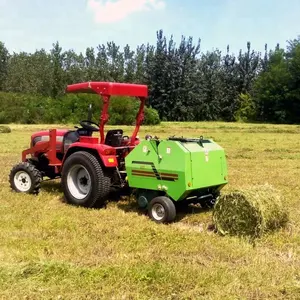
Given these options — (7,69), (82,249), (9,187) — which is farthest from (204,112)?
(82,249)

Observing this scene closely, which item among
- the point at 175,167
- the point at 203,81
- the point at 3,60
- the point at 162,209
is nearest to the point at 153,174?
the point at 175,167

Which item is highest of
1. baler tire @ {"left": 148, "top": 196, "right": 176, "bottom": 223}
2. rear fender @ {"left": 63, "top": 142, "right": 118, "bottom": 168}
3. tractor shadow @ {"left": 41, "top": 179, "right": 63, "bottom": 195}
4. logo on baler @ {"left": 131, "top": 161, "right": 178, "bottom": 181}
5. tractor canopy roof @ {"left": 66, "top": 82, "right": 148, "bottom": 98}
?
tractor canopy roof @ {"left": 66, "top": 82, "right": 148, "bottom": 98}

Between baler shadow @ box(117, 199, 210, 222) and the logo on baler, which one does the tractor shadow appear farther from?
the logo on baler

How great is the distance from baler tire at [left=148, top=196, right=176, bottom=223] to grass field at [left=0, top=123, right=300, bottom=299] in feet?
0.52

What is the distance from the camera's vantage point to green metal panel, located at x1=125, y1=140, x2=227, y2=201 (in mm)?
7238

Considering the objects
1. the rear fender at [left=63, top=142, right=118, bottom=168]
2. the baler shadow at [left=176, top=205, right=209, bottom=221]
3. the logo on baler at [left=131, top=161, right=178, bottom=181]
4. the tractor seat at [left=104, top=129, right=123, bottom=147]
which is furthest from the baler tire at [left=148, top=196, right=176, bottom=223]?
the tractor seat at [left=104, top=129, right=123, bottom=147]

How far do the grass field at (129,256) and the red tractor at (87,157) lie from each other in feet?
1.29

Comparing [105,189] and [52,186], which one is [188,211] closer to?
[105,189]

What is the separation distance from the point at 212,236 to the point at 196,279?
1.78 m

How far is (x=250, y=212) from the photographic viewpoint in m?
6.45

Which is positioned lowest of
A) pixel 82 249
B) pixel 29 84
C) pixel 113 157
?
pixel 82 249

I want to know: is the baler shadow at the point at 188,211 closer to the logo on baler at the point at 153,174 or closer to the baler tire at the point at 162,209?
the baler tire at the point at 162,209

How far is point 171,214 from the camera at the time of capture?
23.8 ft

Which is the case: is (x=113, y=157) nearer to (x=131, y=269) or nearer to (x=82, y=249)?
(x=82, y=249)
